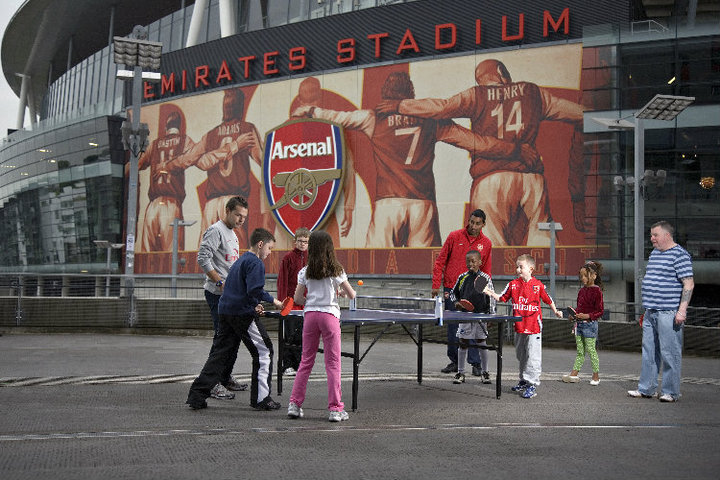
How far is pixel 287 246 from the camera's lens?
4456 cm

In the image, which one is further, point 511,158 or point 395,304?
point 511,158

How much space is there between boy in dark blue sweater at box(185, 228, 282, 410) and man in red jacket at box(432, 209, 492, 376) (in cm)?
356

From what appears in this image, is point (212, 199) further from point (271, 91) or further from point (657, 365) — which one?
point (657, 365)

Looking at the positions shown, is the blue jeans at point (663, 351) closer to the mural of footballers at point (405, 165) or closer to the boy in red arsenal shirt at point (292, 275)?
the boy in red arsenal shirt at point (292, 275)

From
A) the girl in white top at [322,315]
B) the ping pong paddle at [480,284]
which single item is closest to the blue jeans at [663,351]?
the ping pong paddle at [480,284]

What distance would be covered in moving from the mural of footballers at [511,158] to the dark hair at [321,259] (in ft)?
98.8

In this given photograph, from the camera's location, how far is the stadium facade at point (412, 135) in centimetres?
3478

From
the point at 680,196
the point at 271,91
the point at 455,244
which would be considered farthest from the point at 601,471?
the point at 271,91

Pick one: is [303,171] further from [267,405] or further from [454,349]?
[267,405]

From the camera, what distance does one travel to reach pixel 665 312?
31.8 ft

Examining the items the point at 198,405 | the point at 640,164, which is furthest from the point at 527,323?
the point at 640,164

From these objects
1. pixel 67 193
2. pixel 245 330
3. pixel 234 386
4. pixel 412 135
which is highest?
pixel 412 135

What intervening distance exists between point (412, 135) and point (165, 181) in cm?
1723

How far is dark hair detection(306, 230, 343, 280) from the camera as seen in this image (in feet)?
25.1
